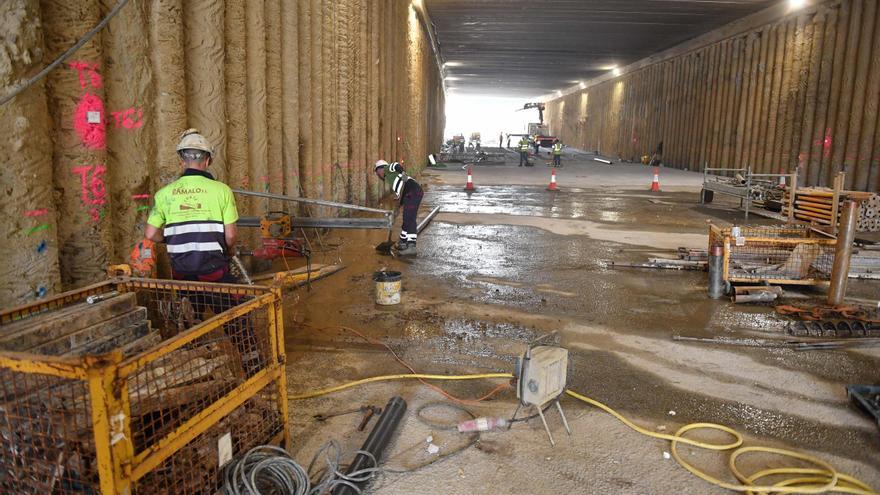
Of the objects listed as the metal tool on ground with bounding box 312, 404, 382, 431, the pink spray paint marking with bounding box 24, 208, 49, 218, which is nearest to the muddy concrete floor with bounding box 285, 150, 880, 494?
the metal tool on ground with bounding box 312, 404, 382, 431

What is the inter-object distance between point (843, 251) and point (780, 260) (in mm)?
1385

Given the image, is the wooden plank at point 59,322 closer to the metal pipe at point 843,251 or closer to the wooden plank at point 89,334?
the wooden plank at point 89,334

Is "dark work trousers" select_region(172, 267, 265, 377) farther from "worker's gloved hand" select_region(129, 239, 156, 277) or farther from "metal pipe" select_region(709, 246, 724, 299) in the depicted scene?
"metal pipe" select_region(709, 246, 724, 299)

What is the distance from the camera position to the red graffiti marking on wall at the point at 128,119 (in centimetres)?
534

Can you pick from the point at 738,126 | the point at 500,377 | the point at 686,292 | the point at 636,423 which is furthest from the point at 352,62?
the point at 738,126

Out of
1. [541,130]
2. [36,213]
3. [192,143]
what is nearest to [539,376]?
[192,143]

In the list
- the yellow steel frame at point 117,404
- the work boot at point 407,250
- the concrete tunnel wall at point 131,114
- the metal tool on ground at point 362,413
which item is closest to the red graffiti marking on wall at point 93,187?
the concrete tunnel wall at point 131,114

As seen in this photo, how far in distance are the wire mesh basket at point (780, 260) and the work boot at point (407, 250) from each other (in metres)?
4.42

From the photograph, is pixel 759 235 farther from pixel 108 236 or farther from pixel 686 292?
pixel 108 236

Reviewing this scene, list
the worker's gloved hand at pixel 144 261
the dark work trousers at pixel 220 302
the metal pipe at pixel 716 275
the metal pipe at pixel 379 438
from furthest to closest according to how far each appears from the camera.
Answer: the metal pipe at pixel 716 275, the worker's gloved hand at pixel 144 261, the dark work trousers at pixel 220 302, the metal pipe at pixel 379 438

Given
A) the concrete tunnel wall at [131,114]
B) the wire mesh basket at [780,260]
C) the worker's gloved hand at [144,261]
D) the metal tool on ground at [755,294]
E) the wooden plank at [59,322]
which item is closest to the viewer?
the wooden plank at [59,322]

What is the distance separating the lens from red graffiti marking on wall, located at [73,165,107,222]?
489 centimetres

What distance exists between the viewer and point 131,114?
5430 mm

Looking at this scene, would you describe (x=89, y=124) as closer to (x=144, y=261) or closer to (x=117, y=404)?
(x=144, y=261)
